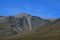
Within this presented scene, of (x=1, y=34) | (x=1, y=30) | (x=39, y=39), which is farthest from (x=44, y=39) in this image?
(x=1, y=30)

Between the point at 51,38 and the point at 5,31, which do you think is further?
the point at 5,31

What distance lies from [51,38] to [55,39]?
552 centimetres

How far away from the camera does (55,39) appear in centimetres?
10231

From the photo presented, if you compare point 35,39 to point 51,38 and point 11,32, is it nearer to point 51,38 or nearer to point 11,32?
point 51,38

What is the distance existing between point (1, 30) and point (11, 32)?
11390mm

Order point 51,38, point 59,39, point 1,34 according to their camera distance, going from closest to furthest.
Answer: point 59,39, point 51,38, point 1,34

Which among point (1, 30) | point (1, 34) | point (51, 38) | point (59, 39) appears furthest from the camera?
point (1, 30)

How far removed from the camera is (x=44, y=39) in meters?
108

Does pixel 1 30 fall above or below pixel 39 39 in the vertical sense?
above

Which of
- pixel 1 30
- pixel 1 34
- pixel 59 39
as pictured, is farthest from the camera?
pixel 1 30

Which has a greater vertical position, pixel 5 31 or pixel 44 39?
pixel 5 31

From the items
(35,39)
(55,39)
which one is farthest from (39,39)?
(55,39)

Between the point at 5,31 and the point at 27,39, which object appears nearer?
the point at 27,39

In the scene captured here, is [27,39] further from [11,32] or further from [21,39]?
[11,32]
